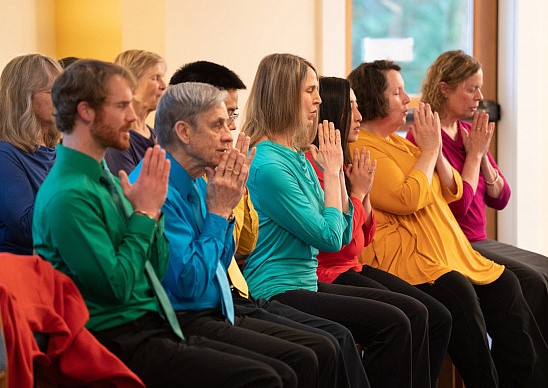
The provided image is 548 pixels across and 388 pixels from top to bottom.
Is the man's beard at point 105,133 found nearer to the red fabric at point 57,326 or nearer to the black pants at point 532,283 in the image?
the red fabric at point 57,326

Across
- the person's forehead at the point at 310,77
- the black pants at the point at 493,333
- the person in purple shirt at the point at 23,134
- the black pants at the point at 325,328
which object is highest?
the person's forehead at the point at 310,77

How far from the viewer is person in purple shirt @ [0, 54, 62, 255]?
287cm

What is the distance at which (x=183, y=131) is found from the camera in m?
2.60

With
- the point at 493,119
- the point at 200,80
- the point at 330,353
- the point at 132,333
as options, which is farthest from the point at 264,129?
the point at 493,119

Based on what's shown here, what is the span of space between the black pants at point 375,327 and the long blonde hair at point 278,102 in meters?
0.56

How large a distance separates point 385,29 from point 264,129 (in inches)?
95.9

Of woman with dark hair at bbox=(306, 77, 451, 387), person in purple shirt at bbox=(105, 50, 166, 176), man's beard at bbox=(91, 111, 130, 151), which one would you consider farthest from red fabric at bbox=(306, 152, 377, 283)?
man's beard at bbox=(91, 111, 130, 151)

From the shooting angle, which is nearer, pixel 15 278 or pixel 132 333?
pixel 15 278

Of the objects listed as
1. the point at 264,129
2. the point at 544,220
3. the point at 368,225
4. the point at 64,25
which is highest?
the point at 64,25

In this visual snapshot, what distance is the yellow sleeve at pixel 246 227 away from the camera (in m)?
2.96

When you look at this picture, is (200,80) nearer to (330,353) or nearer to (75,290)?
(330,353)

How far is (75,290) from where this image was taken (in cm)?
212

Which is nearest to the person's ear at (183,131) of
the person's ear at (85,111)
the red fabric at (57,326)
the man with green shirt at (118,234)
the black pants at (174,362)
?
the man with green shirt at (118,234)

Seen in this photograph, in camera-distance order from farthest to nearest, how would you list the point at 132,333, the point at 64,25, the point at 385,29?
1. the point at 385,29
2. the point at 64,25
3. the point at 132,333
